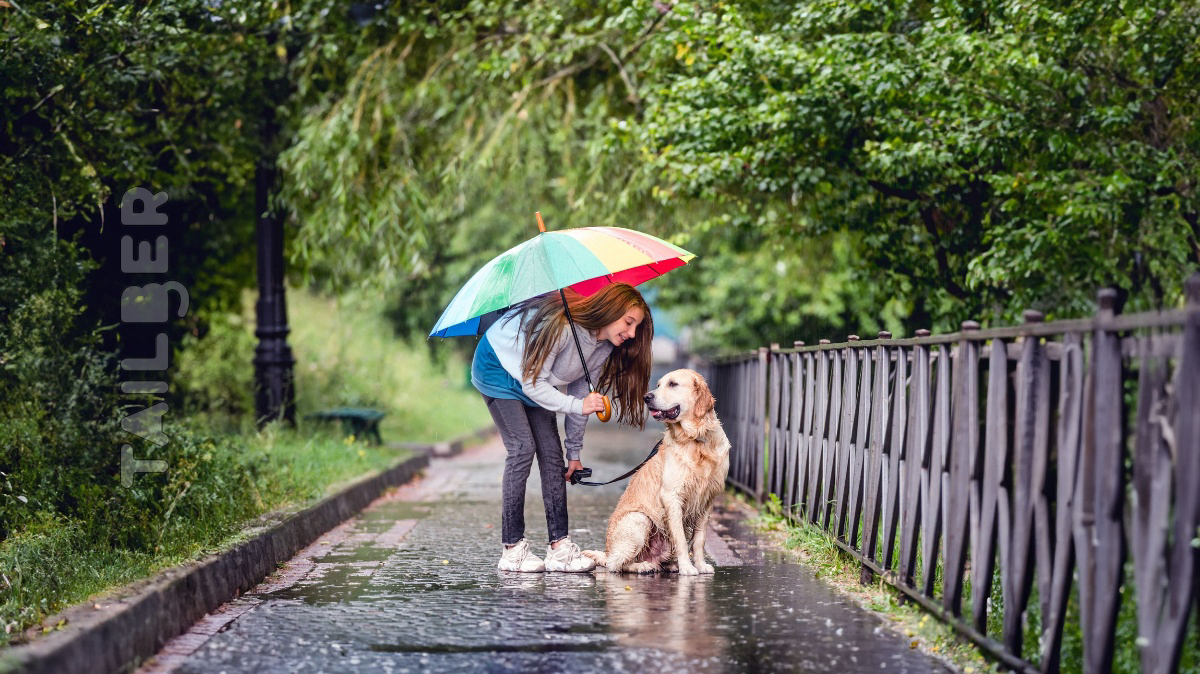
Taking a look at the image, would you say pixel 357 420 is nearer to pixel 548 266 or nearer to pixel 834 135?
pixel 834 135

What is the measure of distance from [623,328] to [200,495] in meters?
2.90

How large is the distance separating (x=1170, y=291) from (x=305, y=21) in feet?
30.1

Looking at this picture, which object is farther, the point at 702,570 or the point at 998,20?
the point at 998,20

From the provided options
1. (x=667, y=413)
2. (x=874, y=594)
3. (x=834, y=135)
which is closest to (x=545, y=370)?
(x=667, y=413)

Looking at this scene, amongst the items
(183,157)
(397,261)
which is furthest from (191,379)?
(183,157)

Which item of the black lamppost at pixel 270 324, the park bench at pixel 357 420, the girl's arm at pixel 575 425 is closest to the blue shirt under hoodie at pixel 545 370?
the girl's arm at pixel 575 425

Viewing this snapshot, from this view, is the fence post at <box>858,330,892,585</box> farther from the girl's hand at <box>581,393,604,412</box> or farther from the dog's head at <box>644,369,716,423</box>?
the girl's hand at <box>581,393,604,412</box>

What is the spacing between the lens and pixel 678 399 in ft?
22.8

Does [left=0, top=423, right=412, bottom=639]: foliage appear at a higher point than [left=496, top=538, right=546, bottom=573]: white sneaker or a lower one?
higher

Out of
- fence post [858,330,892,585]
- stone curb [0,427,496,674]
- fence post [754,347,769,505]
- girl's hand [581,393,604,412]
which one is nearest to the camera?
stone curb [0,427,496,674]

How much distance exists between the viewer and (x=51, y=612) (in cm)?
501

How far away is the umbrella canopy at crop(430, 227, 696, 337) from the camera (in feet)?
22.5

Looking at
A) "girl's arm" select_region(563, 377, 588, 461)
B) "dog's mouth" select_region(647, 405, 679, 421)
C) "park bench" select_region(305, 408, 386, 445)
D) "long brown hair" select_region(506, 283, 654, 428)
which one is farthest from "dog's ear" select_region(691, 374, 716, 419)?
"park bench" select_region(305, 408, 386, 445)

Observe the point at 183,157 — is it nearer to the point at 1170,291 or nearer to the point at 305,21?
the point at 305,21
